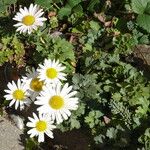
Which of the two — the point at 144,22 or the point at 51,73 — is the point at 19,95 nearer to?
the point at 51,73

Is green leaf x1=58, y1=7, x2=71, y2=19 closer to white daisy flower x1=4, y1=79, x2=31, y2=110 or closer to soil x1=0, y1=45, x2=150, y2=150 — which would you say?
soil x1=0, y1=45, x2=150, y2=150

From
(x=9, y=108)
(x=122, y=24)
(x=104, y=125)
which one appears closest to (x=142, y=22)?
(x=122, y=24)

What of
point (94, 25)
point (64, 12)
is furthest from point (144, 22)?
point (64, 12)

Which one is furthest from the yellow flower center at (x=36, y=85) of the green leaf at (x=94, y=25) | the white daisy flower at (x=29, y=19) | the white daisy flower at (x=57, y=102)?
the green leaf at (x=94, y=25)

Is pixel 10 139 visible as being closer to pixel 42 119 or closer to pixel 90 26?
pixel 42 119

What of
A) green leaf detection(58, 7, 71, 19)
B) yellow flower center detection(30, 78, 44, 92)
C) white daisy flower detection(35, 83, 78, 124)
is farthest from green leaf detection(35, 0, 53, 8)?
white daisy flower detection(35, 83, 78, 124)

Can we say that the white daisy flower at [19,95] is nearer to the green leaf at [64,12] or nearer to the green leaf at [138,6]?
the green leaf at [64,12]

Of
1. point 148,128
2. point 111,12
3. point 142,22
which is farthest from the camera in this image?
point 111,12
